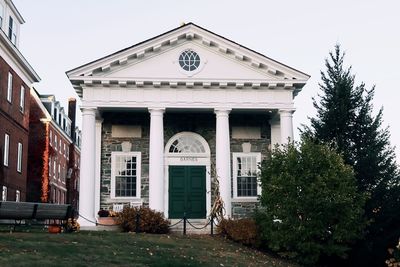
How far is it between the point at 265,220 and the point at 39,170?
2944 cm

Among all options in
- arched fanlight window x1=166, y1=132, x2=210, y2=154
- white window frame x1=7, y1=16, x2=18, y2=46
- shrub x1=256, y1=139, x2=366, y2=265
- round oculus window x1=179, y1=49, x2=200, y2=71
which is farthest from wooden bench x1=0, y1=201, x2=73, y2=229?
white window frame x1=7, y1=16, x2=18, y2=46

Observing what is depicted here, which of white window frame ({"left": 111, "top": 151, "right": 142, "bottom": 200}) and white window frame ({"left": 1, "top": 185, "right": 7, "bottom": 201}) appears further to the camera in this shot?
white window frame ({"left": 1, "top": 185, "right": 7, "bottom": 201})

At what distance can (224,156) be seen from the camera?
26.4m

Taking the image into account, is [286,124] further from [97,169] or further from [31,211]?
[31,211]

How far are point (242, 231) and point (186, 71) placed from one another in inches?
317

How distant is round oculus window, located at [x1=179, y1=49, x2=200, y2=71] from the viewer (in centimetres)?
2712

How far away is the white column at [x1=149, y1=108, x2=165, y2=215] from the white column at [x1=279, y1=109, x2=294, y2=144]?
544 cm

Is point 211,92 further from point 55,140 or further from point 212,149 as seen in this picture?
point 55,140

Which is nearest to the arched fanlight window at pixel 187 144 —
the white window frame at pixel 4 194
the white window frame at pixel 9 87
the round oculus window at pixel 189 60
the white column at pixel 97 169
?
the white column at pixel 97 169

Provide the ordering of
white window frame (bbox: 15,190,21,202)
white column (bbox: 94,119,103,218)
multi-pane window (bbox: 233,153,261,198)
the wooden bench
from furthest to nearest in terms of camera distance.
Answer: white window frame (bbox: 15,190,21,202) → multi-pane window (bbox: 233,153,261,198) → white column (bbox: 94,119,103,218) → the wooden bench

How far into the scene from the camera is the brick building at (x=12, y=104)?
32.2 meters

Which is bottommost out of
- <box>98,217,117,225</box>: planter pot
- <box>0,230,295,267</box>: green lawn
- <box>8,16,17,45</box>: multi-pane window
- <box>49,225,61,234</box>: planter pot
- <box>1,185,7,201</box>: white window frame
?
<box>0,230,295,267</box>: green lawn

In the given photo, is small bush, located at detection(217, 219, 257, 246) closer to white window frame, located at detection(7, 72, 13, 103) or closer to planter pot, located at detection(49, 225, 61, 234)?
planter pot, located at detection(49, 225, 61, 234)

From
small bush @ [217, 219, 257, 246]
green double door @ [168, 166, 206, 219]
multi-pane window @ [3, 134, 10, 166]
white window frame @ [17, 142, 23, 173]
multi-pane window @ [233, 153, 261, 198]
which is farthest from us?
white window frame @ [17, 142, 23, 173]
